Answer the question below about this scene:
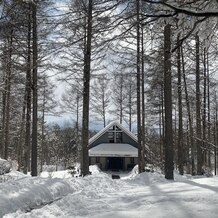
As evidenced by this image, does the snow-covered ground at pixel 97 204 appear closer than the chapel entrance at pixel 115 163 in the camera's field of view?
Yes

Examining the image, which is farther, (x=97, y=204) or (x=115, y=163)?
(x=115, y=163)

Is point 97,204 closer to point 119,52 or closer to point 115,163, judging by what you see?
point 119,52

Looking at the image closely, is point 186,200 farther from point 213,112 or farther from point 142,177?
point 213,112

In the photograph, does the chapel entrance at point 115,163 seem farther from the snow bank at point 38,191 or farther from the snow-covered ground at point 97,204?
the snow-covered ground at point 97,204

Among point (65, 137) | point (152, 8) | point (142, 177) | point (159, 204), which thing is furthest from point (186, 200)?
Answer: point (65, 137)

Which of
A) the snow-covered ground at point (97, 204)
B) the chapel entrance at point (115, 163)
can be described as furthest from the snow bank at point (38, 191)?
the chapel entrance at point (115, 163)

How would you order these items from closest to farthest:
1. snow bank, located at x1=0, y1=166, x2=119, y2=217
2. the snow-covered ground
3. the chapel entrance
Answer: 1. the snow-covered ground
2. snow bank, located at x1=0, y1=166, x2=119, y2=217
3. the chapel entrance

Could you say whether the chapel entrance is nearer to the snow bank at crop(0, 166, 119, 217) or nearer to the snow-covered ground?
the snow bank at crop(0, 166, 119, 217)

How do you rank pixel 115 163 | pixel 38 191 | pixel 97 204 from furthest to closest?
pixel 115 163
pixel 38 191
pixel 97 204

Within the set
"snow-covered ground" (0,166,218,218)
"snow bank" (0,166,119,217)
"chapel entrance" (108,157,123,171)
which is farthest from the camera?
"chapel entrance" (108,157,123,171)

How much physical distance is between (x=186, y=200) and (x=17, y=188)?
4525 mm

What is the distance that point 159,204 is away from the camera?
7.43 meters

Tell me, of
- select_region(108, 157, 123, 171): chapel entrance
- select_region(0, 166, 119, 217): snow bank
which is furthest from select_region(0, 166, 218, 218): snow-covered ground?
select_region(108, 157, 123, 171): chapel entrance

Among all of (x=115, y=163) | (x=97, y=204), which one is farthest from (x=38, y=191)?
(x=115, y=163)
